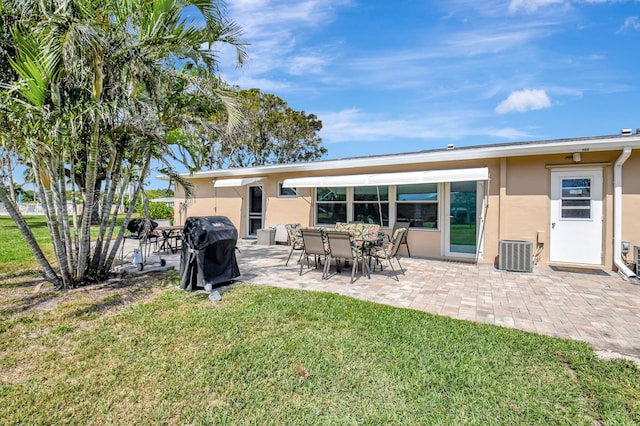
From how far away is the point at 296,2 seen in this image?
9562 millimetres

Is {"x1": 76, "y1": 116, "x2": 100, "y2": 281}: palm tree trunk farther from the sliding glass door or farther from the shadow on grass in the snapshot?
the sliding glass door

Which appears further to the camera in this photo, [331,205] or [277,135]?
[277,135]

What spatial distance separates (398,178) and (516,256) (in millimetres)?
4060

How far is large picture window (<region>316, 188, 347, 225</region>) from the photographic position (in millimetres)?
12312

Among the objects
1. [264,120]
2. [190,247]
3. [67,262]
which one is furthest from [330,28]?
[264,120]

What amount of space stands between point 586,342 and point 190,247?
6861mm

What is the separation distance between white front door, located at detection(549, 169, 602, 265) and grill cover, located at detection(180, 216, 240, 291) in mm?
9174

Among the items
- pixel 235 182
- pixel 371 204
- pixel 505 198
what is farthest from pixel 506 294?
pixel 235 182

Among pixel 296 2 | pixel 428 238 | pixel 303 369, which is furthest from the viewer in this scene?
pixel 428 238

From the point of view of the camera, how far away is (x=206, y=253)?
6.40 metres

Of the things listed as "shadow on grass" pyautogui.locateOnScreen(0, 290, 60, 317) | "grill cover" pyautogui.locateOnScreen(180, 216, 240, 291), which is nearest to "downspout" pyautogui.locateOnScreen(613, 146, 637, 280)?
"grill cover" pyautogui.locateOnScreen(180, 216, 240, 291)

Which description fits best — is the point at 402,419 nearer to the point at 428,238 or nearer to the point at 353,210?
the point at 428,238

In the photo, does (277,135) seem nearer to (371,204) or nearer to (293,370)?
(371,204)

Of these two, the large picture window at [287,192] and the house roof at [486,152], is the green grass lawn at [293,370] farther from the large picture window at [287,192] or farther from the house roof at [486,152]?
the large picture window at [287,192]
